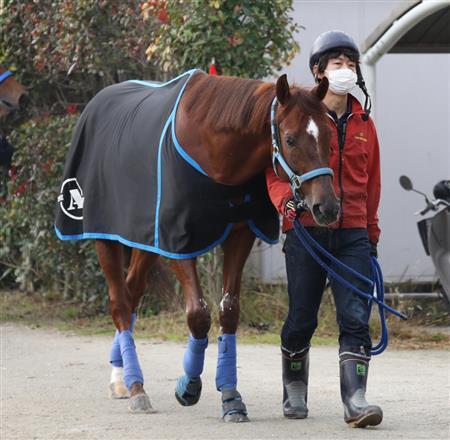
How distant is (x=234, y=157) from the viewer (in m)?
5.77

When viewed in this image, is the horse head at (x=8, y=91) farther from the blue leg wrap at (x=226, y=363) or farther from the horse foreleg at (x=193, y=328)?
the blue leg wrap at (x=226, y=363)

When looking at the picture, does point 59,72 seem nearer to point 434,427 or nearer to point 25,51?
point 25,51

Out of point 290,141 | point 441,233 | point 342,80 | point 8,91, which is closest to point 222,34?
point 8,91

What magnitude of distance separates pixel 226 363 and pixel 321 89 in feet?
5.12

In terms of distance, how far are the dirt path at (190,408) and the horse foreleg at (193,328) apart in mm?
137

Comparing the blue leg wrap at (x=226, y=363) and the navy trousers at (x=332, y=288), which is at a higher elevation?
the navy trousers at (x=332, y=288)

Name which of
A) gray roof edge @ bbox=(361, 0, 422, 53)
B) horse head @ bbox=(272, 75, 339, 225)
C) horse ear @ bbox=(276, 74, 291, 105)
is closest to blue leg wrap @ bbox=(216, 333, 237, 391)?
horse head @ bbox=(272, 75, 339, 225)

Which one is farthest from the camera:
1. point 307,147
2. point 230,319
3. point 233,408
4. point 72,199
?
point 72,199

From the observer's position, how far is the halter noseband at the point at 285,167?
5.34 metres

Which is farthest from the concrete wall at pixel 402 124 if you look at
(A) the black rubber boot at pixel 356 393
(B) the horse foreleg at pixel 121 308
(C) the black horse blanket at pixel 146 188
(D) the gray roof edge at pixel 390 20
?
(A) the black rubber boot at pixel 356 393

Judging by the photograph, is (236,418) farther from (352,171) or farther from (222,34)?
(222,34)

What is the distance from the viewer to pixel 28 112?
423 inches

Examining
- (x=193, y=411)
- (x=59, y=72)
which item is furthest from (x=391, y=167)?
(x=193, y=411)

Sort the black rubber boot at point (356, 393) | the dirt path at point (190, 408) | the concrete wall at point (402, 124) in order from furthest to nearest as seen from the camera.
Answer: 1. the concrete wall at point (402, 124)
2. the dirt path at point (190, 408)
3. the black rubber boot at point (356, 393)
